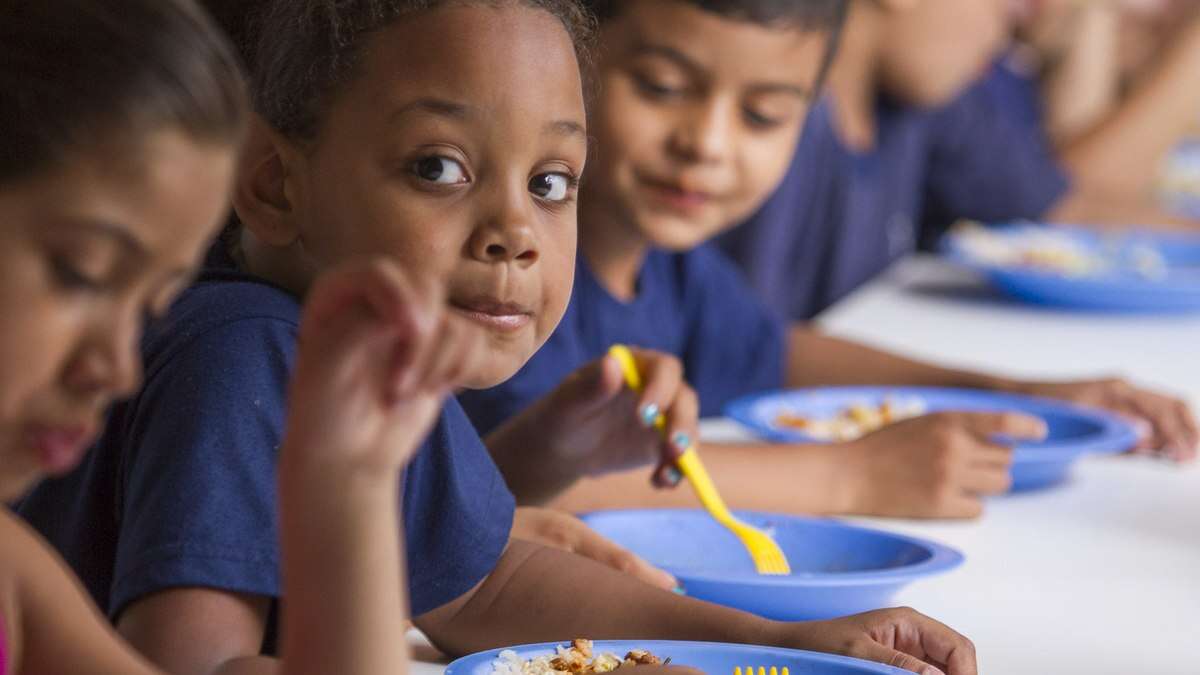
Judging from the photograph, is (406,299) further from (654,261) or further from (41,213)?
(654,261)

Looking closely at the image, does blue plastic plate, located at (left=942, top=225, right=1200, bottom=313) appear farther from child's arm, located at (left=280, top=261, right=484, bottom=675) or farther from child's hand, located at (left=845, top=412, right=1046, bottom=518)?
Result: child's arm, located at (left=280, top=261, right=484, bottom=675)

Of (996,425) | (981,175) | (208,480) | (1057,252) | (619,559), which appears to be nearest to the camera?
(208,480)

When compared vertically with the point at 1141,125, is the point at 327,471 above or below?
below

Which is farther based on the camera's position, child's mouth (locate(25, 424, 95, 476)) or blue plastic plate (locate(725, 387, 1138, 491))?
blue plastic plate (locate(725, 387, 1138, 491))

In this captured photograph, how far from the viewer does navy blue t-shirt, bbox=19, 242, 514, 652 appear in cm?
69

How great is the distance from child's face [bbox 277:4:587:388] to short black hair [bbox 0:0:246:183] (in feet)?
0.96

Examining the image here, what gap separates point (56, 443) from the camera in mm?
481

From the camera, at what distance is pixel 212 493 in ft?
2.28

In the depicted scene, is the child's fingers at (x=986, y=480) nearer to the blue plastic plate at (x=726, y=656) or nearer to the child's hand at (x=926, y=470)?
the child's hand at (x=926, y=470)

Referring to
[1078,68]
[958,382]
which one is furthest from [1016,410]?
[1078,68]

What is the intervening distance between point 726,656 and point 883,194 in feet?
5.98

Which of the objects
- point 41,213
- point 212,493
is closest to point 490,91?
point 212,493

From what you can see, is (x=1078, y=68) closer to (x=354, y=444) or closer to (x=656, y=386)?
(x=656, y=386)

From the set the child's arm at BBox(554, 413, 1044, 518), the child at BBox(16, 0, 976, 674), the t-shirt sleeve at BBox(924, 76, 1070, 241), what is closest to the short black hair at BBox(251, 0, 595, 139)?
the child at BBox(16, 0, 976, 674)
